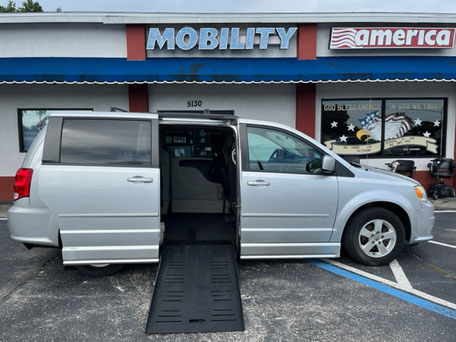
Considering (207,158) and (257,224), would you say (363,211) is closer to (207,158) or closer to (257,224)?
(257,224)

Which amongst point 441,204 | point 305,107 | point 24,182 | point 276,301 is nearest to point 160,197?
point 24,182

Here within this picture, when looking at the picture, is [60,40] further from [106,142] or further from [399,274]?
[399,274]

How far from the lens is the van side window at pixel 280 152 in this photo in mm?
4141

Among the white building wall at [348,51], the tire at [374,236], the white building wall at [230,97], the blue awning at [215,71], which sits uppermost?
the white building wall at [348,51]

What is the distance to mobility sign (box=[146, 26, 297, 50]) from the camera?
8.85 meters

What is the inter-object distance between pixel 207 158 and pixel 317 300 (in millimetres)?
3248

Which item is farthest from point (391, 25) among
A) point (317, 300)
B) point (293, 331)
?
point (293, 331)

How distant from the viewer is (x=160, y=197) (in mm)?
4074

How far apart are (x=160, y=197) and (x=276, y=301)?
171 centimetres

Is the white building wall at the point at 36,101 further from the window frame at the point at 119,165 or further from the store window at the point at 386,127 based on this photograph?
the store window at the point at 386,127

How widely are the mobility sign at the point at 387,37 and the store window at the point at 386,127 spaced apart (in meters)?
1.40

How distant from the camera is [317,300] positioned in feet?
11.8

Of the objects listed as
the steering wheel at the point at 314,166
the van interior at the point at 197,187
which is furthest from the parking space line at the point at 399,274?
the van interior at the point at 197,187

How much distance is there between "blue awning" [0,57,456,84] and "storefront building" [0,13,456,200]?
9 centimetres
